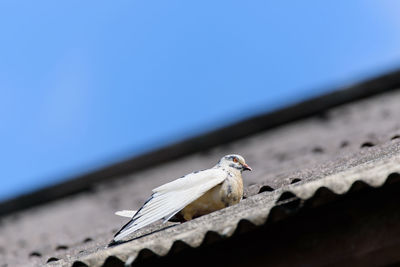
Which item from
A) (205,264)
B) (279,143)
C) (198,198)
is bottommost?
(205,264)

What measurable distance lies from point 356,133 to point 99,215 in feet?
6.84

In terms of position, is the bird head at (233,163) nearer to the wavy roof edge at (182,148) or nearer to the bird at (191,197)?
the bird at (191,197)

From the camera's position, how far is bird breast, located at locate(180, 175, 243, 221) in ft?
9.80

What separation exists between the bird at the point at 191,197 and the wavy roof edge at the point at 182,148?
15.4 ft

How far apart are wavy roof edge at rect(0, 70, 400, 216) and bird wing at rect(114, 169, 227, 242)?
4.77m

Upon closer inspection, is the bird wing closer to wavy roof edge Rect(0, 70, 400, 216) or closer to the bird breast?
the bird breast


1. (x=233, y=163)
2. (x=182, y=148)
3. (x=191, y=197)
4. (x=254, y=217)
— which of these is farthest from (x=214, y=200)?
(x=182, y=148)

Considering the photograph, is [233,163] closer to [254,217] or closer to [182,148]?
[254,217]

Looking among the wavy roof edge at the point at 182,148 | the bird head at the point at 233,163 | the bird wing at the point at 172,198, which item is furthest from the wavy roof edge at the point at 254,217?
the wavy roof edge at the point at 182,148

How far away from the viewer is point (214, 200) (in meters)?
3.01

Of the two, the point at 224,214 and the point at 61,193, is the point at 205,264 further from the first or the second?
the point at 61,193

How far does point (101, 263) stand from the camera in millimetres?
2404

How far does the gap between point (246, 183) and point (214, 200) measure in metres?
1.88

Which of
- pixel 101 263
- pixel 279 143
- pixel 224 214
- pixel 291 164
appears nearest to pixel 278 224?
pixel 224 214
